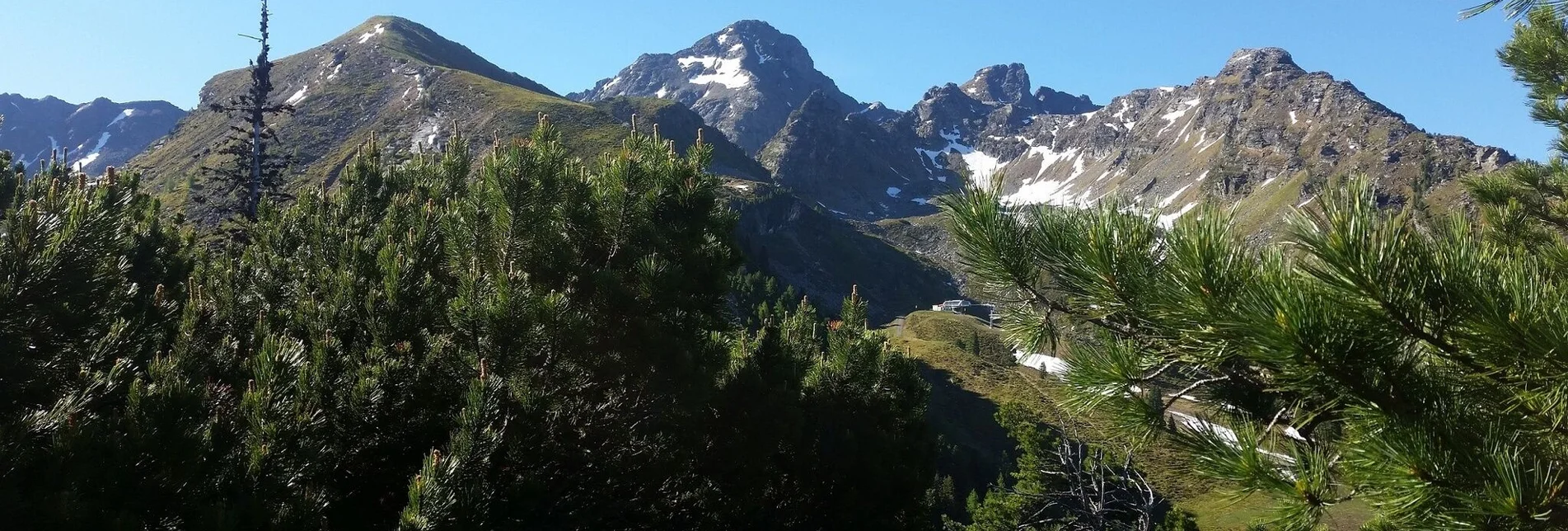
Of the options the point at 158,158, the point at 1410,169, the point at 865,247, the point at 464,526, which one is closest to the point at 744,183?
the point at 865,247

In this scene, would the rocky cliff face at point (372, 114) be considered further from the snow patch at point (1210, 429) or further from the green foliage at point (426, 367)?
the snow patch at point (1210, 429)

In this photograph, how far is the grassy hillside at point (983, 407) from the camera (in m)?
42.0

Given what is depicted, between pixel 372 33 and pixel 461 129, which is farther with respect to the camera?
pixel 372 33

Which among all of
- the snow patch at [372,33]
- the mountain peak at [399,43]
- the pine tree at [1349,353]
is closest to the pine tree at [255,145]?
the pine tree at [1349,353]

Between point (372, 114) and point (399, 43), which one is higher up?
point (399, 43)

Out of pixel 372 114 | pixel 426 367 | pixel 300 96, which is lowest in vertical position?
pixel 426 367

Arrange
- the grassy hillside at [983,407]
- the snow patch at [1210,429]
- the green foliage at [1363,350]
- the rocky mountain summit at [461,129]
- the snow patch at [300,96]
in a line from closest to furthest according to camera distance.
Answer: the green foliage at [1363,350]
the snow patch at [1210,429]
the grassy hillside at [983,407]
the rocky mountain summit at [461,129]
the snow patch at [300,96]

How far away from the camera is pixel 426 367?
22.1 feet

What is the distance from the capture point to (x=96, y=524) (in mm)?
4117

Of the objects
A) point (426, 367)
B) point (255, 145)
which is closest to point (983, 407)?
point (255, 145)

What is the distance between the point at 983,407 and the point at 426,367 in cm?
6281

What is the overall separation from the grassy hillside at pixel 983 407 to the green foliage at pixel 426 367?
21794 millimetres

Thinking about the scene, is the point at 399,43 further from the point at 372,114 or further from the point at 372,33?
the point at 372,114

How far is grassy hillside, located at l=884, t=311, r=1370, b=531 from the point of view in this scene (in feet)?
138
